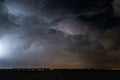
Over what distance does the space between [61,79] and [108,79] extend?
1766 cm

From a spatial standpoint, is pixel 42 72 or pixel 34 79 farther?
pixel 42 72

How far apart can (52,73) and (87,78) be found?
805 inches

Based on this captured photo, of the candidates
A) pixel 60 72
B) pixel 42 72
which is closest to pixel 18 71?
pixel 42 72

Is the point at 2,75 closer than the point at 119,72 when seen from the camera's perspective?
Yes

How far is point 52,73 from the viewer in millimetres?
124125

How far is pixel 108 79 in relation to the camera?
107000 millimetres

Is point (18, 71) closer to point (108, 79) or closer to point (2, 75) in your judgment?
point (2, 75)

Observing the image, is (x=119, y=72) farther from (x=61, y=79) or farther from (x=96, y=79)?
(x=61, y=79)

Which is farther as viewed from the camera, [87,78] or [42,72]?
[42,72]

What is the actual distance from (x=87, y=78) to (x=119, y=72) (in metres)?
24.5

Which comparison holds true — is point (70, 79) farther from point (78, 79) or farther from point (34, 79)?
point (34, 79)

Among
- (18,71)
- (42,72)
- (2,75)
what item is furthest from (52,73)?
(2,75)

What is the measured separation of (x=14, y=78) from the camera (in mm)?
106812

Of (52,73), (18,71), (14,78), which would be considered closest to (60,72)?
(52,73)
